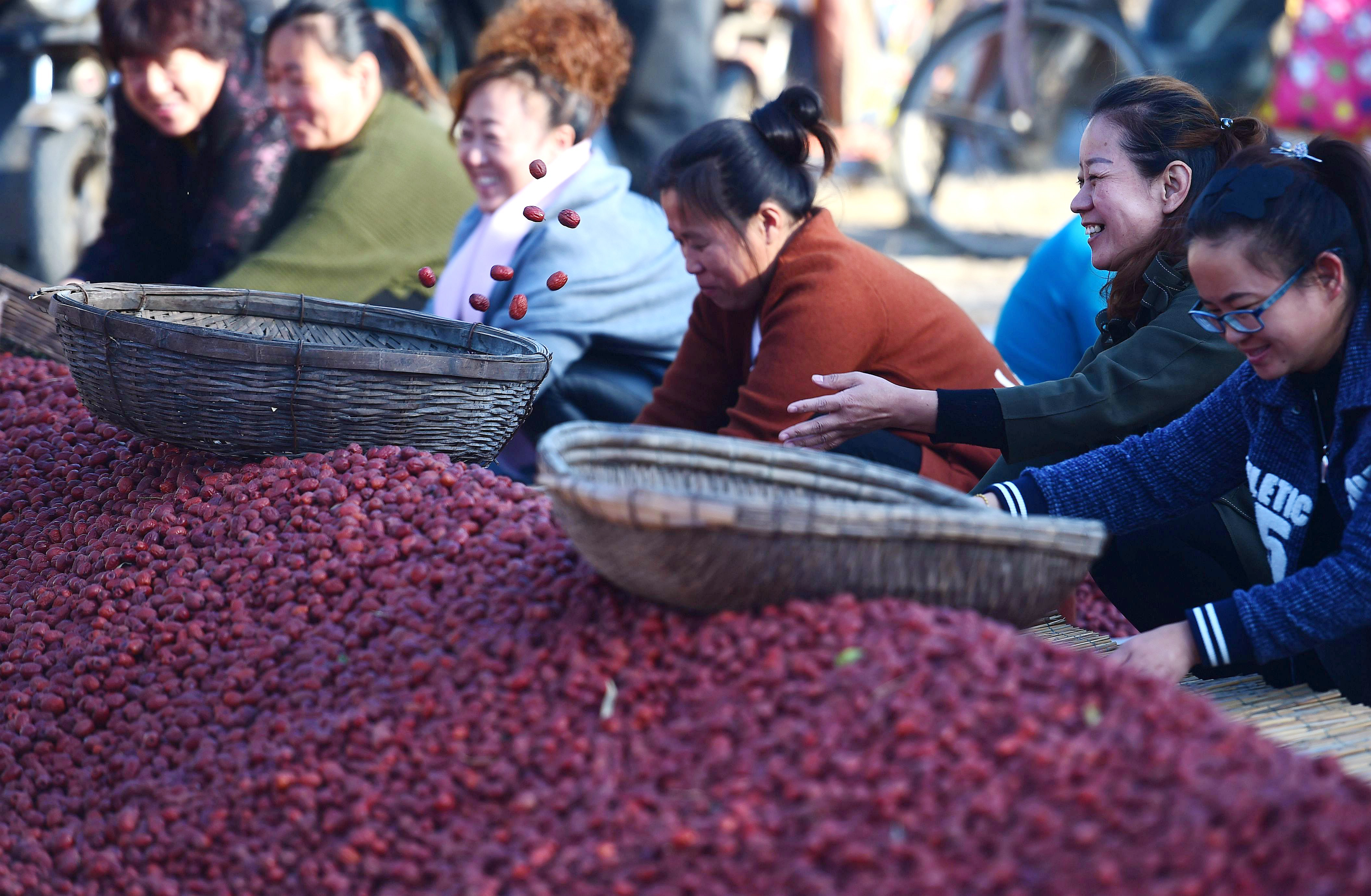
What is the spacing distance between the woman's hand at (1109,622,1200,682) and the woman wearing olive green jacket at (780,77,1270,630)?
502mm

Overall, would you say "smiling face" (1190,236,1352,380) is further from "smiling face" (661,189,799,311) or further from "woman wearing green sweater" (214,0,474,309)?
"woman wearing green sweater" (214,0,474,309)

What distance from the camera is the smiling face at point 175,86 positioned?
10.8ft

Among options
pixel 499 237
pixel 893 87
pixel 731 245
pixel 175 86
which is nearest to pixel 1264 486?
pixel 731 245

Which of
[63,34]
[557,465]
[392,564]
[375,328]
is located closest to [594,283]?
[375,328]

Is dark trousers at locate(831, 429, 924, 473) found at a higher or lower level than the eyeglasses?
lower

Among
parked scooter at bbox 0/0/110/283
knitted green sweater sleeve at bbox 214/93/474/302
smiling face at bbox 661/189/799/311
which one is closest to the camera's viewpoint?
smiling face at bbox 661/189/799/311

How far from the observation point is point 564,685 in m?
1.29

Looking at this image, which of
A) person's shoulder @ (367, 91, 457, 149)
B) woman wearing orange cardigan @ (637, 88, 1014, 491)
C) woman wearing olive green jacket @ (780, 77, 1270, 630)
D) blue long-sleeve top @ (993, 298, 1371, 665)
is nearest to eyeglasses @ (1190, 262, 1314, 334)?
blue long-sleeve top @ (993, 298, 1371, 665)

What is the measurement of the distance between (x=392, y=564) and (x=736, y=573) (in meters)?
0.54

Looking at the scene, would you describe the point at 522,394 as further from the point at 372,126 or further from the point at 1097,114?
the point at 372,126

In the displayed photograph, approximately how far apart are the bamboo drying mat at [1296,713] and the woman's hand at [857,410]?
0.38 meters

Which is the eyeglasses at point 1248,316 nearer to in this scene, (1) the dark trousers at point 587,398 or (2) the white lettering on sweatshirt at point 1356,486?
(2) the white lettering on sweatshirt at point 1356,486

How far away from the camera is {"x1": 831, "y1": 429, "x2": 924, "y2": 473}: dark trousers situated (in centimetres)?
214

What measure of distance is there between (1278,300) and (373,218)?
7.71 feet
